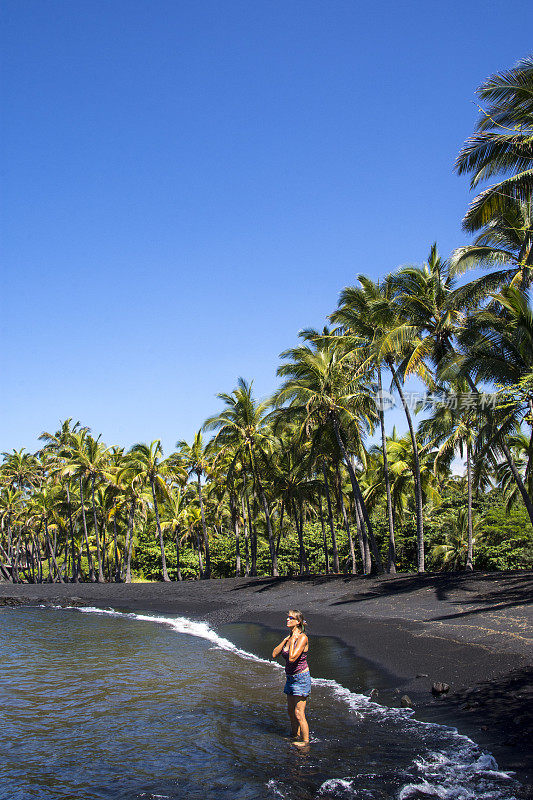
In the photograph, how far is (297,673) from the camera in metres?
7.44

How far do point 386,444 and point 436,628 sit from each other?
62.1 ft

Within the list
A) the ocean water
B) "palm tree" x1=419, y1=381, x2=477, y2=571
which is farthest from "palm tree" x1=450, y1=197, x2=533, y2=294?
the ocean water

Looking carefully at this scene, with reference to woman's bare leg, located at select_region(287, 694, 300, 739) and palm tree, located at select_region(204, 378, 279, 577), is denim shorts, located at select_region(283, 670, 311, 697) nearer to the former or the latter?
woman's bare leg, located at select_region(287, 694, 300, 739)

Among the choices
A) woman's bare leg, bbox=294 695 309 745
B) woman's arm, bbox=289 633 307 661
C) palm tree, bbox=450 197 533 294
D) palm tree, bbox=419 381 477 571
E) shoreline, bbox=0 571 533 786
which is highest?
palm tree, bbox=450 197 533 294

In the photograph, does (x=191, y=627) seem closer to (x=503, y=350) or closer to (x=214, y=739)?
(x=214, y=739)

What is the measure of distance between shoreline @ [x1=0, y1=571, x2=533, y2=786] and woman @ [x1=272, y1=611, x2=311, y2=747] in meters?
2.09

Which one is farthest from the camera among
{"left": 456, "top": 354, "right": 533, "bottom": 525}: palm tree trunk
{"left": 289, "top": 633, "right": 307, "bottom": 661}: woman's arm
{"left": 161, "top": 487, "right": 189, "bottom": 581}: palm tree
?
{"left": 161, "top": 487, "right": 189, "bottom": 581}: palm tree

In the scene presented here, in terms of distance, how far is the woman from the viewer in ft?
24.4

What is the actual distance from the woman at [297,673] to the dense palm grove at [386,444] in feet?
15.0

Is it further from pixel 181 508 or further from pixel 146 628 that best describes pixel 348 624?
pixel 181 508

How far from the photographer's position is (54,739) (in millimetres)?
8938

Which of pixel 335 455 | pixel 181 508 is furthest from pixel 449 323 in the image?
pixel 181 508

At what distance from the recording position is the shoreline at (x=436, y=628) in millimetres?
7891

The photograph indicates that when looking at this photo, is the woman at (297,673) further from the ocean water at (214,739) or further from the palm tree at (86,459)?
the palm tree at (86,459)
